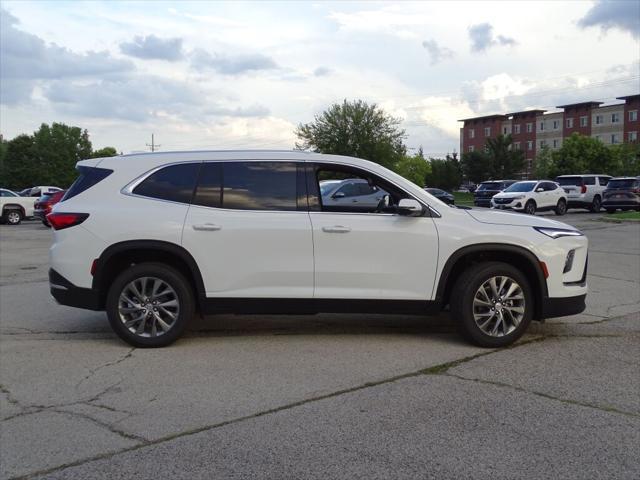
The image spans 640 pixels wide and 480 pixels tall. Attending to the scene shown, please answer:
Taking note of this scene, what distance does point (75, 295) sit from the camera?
647 centimetres

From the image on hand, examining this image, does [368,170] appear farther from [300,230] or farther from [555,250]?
[555,250]

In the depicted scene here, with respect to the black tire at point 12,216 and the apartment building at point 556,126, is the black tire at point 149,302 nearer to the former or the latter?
the black tire at point 12,216

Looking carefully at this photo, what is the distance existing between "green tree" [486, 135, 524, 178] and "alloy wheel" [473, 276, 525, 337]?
88.9 meters

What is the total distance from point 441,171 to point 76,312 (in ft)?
301

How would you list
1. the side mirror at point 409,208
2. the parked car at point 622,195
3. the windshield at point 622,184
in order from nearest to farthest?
1. the side mirror at point 409,208
2. the parked car at point 622,195
3. the windshield at point 622,184

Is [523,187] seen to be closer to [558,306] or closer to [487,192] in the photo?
[487,192]

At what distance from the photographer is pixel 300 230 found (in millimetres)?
6367

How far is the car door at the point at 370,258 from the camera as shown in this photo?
6.38 metres

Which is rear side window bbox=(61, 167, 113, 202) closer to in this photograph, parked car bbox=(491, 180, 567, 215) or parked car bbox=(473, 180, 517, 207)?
parked car bbox=(491, 180, 567, 215)

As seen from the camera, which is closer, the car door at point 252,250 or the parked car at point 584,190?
the car door at point 252,250

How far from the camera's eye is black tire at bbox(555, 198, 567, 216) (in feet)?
101

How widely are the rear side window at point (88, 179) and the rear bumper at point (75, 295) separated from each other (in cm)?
80

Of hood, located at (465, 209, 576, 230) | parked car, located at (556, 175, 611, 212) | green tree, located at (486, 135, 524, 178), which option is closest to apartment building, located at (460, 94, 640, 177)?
green tree, located at (486, 135, 524, 178)

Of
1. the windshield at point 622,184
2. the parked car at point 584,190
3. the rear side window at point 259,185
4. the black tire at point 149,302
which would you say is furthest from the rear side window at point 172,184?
the windshield at point 622,184
